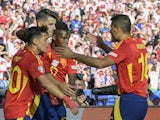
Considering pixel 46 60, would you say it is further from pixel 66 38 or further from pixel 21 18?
pixel 21 18

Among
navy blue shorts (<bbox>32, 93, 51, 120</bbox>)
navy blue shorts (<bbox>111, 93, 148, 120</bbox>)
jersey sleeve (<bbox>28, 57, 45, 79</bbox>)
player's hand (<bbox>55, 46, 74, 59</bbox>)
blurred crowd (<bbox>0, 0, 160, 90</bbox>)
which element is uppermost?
player's hand (<bbox>55, 46, 74, 59</bbox>)

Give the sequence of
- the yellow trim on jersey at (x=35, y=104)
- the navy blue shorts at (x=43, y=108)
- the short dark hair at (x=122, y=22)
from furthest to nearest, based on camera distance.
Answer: the navy blue shorts at (x=43, y=108), the yellow trim on jersey at (x=35, y=104), the short dark hair at (x=122, y=22)

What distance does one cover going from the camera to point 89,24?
20000 millimetres

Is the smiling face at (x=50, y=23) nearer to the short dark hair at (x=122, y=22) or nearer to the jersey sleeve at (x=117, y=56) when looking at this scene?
the short dark hair at (x=122, y=22)

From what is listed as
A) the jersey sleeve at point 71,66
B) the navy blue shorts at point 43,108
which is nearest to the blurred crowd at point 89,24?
the jersey sleeve at point 71,66

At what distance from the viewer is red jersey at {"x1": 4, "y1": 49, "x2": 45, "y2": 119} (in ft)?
23.8

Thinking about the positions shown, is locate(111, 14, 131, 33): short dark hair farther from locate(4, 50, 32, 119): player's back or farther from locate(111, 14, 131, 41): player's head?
locate(4, 50, 32, 119): player's back

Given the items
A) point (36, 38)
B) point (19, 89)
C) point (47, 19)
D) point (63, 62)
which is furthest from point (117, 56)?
point (47, 19)

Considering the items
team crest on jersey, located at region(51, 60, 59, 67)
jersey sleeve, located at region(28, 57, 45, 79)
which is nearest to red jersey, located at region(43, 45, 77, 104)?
team crest on jersey, located at region(51, 60, 59, 67)

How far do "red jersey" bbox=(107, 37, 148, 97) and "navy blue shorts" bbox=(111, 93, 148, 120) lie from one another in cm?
6

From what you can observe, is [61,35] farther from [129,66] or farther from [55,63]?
[129,66]

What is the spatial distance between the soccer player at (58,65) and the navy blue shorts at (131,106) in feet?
4.08

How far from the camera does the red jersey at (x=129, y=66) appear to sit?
7609 mm

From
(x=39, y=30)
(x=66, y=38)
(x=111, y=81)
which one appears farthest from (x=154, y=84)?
(x=39, y=30)
